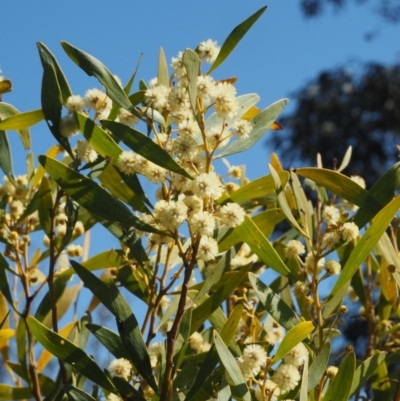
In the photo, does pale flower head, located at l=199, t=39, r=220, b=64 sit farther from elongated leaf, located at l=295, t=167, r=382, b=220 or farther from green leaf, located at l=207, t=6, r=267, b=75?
elongated leaf, located at l=295, t=167, r=382, b=220

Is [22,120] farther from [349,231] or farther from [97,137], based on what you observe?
[349,231]

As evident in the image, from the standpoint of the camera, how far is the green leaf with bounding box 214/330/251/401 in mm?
886

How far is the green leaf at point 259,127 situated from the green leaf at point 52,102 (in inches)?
8.0

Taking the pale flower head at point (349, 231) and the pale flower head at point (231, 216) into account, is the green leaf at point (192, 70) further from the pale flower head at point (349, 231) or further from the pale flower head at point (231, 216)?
the pale flower head at point (349, 231)

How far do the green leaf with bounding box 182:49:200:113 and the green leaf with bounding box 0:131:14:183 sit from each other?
0.35m

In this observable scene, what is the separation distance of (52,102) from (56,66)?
0.14 feet

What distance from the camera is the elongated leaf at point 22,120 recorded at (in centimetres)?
106

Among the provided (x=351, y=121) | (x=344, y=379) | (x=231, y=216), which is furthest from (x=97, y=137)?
(x=351, y=121)

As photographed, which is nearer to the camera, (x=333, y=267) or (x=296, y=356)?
(x=296, y=356)

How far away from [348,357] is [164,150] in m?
0.31

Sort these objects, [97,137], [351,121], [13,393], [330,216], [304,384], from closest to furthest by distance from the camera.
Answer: [304,384] → [97,137] → [330,216] → [13,393] → [351,121]

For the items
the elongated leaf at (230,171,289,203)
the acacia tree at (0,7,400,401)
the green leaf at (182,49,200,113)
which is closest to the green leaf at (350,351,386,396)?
the acacia tree at (0,7,400,401)

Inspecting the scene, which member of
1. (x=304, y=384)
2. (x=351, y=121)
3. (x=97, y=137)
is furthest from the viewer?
(x=351, y=121)

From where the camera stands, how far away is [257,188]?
1047 millimetres
